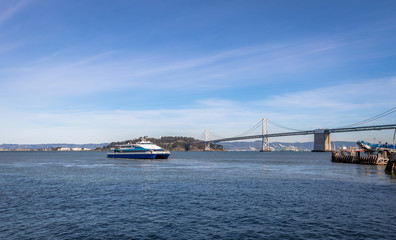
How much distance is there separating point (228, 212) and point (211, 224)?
373 centimetres

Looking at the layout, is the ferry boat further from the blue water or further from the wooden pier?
the blue water

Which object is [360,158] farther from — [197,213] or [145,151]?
[197,213]

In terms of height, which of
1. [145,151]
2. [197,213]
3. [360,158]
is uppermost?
[145,151]

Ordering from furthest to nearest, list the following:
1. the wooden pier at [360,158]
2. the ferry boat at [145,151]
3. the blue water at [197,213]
Result: the ferry boat at [145,151] < the wooden pier at [360,158] < the blue water at [197,213]

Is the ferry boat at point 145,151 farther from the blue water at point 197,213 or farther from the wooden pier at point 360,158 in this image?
the blue water at point 197,213

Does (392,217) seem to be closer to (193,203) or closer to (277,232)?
(277,232)

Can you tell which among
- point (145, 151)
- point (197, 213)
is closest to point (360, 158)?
point (145, 151)

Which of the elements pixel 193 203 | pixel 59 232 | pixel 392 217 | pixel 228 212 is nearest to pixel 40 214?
pixel 59 232

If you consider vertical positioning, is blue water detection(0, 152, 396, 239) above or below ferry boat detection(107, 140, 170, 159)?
below

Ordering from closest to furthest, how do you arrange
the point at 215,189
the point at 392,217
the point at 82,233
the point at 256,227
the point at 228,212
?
the point at 82,233 → the point at 256,227 → the point at 392,217 → the point at 228,212 → the point at 215,189

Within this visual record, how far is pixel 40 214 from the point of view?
2273 cm

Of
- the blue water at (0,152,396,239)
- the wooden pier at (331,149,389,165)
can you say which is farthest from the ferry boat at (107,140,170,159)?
the blue water at (0,152,396,239)

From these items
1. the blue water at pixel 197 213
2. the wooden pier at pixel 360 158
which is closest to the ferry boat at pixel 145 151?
the wooden pier at pixel 360 158

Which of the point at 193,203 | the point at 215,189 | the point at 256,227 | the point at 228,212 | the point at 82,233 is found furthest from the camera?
the point at 215,189
